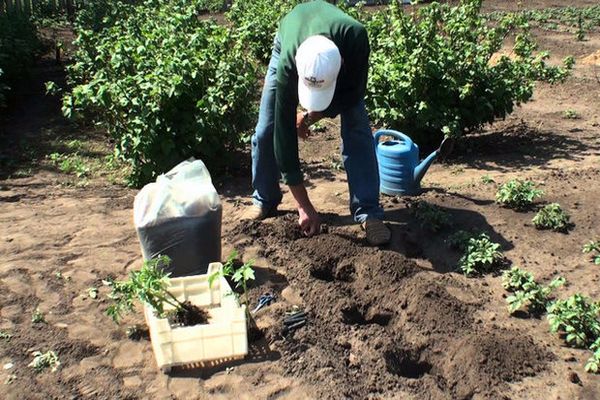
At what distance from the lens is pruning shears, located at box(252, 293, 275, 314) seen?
374 centimetres

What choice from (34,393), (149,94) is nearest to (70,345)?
(34,393)

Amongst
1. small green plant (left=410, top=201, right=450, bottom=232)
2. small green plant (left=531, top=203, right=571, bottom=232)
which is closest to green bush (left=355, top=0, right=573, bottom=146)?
small green plant (left=410, top=201, right=450, bottom=232)

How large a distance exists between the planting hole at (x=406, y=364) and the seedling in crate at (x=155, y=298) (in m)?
0.96

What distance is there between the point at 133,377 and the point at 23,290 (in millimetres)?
1123

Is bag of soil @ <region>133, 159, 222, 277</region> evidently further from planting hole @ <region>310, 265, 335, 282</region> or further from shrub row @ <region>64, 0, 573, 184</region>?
shrub row @ <region>64, 0, 573, 184</region>

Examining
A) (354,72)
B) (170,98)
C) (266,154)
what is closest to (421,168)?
(266,154)

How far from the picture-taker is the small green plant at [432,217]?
444cm

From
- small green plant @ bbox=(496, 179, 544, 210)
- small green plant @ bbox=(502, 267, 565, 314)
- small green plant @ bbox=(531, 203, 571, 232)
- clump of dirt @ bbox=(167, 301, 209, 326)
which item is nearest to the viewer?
clump of dirt @ bbox=(167, 301, 209, 326)

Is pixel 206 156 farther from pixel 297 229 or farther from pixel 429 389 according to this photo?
pixel 429 389

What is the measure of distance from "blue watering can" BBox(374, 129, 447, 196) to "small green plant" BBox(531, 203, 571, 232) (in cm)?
84

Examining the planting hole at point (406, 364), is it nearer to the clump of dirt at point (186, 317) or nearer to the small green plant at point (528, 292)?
the small green plant at point (528, 292)

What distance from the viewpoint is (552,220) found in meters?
4.39

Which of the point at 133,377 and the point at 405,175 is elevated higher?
the point at 405,175

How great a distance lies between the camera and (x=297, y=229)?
178 inches
